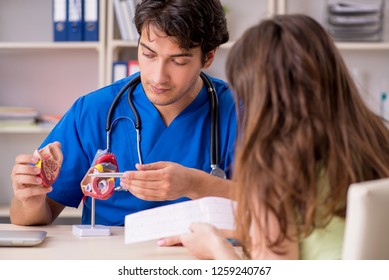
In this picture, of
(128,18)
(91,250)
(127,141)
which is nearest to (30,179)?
(91,250)

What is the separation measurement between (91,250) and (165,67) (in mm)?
567

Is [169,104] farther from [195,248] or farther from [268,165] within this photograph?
[268,165]

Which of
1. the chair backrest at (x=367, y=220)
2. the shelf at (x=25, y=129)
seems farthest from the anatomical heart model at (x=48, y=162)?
the shelf at (x=25, y=129)

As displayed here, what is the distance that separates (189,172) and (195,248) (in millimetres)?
358

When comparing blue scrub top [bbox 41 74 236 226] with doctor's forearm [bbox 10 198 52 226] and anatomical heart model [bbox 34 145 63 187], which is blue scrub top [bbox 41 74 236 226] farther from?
anatomical heart model [bbox 34 145 63 187]

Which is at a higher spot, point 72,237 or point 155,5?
point 155,5

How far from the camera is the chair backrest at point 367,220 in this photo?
94 cm

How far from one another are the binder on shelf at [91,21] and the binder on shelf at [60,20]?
3.6 inches

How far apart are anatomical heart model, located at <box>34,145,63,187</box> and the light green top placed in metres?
0.73

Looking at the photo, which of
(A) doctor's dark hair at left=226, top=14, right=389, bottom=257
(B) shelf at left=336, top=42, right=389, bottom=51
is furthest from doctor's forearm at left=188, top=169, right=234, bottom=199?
(B) shelf at left=336, top=42, right=389, bottom=51

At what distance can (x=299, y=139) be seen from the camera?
1.07 metres

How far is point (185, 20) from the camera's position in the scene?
69.9 inches
